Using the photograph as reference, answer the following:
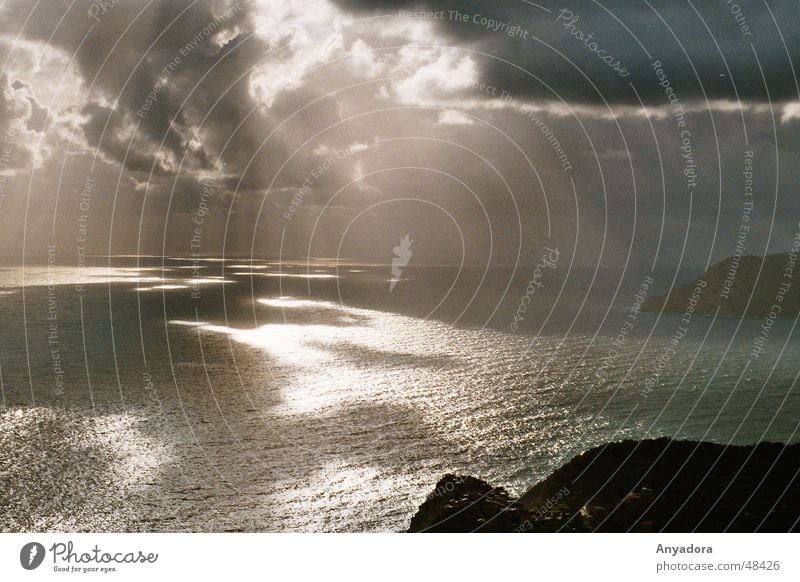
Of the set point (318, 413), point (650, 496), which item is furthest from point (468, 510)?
point (318, 413)

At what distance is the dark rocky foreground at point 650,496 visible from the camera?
744 inches

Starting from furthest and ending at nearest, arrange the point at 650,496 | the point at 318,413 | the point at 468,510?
the point at 318,413, the point at 468,510, the point at 650,496

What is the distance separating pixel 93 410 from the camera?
75.4 metres

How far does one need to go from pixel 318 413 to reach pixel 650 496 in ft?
191

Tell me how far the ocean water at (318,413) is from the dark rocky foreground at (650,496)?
914 inches

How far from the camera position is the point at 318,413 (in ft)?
247

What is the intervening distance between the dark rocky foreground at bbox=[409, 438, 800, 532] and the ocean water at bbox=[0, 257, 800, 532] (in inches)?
914

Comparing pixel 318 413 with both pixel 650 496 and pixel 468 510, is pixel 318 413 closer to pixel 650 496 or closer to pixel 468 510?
pixel 468 510

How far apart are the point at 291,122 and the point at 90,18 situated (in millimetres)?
36437

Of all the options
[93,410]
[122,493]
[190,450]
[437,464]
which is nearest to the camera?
[122,493]

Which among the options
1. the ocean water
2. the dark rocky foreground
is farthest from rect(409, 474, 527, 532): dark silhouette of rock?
the ocean water

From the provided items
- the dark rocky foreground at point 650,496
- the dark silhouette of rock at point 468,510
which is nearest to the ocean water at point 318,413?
the dark silhouette of rock at point 468,510
